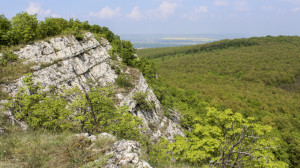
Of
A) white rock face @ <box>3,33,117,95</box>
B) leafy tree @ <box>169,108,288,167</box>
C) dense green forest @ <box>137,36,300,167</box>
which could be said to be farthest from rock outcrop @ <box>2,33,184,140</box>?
dense green forest @ <box>137,36,300,167</box>

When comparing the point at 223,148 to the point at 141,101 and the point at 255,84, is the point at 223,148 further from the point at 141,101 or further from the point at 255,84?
the point at 255,84

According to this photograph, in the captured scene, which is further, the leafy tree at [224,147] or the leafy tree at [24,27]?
the leafy tree at [24,27]

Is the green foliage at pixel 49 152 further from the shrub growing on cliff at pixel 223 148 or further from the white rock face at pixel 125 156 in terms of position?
the shrub growing on cliff at pixel 223 148

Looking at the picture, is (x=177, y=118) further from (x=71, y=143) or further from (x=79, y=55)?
(x=71, y=143)

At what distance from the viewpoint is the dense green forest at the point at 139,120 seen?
6.86m

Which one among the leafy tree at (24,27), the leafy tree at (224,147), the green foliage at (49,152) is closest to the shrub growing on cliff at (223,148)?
the leafy tree at (224,147)

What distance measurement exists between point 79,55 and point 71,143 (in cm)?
2015

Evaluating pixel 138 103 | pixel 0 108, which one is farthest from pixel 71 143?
pixel 138 103

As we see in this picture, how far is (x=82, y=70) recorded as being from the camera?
2267 centimetres

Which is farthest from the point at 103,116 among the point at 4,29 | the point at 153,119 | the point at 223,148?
the point at 4,29

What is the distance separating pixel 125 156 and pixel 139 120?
26.9ft

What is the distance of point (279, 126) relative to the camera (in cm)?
4172

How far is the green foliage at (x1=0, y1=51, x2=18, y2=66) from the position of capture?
52.7 ft

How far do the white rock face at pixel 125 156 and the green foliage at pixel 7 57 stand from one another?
1799cm
